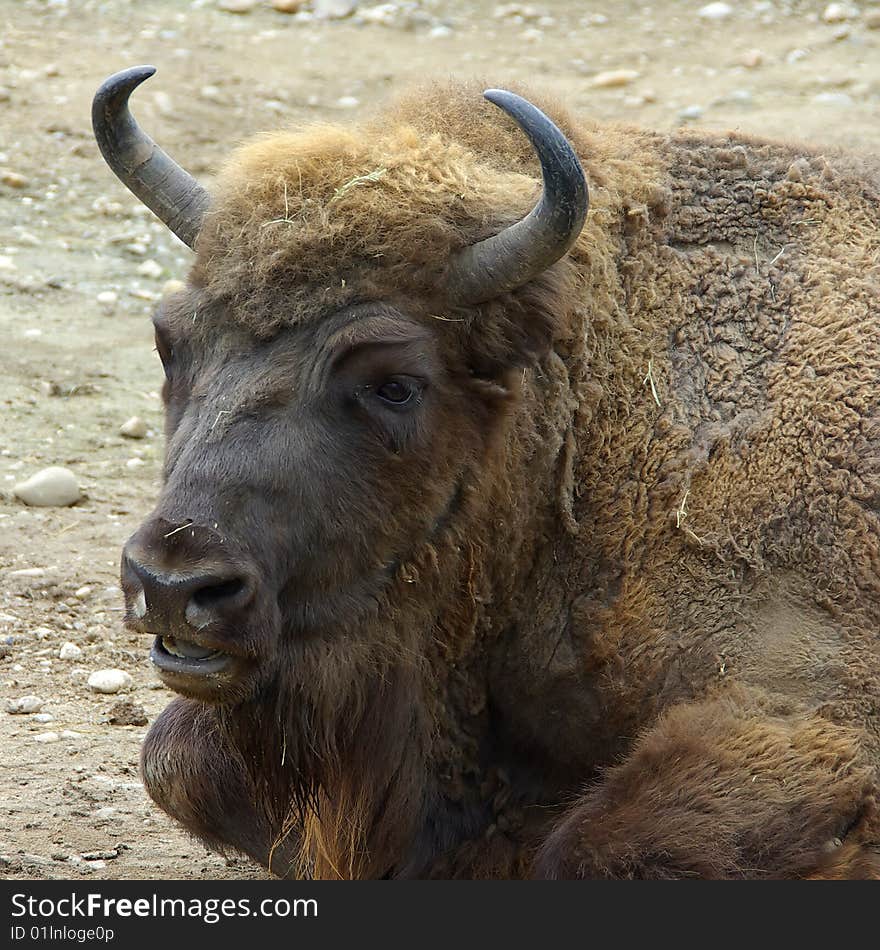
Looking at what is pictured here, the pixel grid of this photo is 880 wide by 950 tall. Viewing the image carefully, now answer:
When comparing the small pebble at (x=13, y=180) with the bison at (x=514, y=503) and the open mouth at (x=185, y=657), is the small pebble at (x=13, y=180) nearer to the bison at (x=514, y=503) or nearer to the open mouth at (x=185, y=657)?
the bison at (x=514, y=503)

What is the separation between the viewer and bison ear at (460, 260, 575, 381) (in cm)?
468

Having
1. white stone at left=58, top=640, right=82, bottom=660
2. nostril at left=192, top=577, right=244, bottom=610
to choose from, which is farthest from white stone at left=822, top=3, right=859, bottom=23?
nostril at left=192, top=577, right=244, bottom=610

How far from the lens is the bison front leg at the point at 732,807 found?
15.0 feet

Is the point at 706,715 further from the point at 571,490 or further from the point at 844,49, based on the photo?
the point at 844,49

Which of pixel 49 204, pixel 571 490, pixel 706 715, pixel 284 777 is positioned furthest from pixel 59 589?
pixel 49 204

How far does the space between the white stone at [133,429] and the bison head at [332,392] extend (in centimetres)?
421

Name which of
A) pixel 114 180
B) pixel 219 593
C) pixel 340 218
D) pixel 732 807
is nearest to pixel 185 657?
pixel 219 593

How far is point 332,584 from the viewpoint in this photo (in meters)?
4.60

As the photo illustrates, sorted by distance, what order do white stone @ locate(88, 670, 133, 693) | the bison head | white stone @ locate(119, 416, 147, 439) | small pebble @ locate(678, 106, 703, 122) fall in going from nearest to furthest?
the bison head < white stone @ locate(88, 670, 133, 693) < white stone @ locate(119, 416, 147, 439) < small pebble @ locate(678, 106, 703, 122)

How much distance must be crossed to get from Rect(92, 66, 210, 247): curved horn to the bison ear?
43.7 inches

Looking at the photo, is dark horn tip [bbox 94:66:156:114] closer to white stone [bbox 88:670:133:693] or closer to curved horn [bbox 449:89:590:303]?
curved horn [bbox 449:89:590:303]

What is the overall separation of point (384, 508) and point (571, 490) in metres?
0.78

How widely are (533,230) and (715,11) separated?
1456 centimetres

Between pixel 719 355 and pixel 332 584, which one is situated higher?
pixel 719 355
